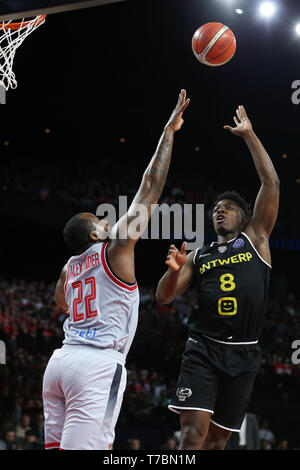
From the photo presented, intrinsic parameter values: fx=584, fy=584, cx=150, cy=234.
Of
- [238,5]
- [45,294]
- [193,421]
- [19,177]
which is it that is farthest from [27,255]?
[193,421]

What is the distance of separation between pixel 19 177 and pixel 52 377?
15.0 meters

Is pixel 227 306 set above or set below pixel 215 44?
below

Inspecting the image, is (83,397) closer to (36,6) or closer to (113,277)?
(113,277)

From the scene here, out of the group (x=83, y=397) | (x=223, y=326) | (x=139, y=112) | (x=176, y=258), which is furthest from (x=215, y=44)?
(x=139, y=112)

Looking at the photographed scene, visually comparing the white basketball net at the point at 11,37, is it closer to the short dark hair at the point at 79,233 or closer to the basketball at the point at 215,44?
the basketball at the point at 215,44

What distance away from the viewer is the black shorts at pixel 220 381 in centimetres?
428

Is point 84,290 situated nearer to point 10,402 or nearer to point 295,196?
point 10,402

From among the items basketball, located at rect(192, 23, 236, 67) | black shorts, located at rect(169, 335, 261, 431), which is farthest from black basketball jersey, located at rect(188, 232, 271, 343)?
basketball, located at rect(192, 23, 236, 67)


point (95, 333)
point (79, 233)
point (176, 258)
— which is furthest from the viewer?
point (176, 258)

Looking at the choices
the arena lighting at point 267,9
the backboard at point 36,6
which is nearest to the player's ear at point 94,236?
the backboard at point 36,6

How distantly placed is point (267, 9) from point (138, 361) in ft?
28.0

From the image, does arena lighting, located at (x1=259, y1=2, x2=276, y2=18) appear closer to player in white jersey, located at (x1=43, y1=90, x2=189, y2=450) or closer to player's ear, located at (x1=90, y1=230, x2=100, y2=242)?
player in white jersey, located at (x1=43, y1=90, x2=189, y2=450)

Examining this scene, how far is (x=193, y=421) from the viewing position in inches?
165

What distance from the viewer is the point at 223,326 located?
14.4 feet
